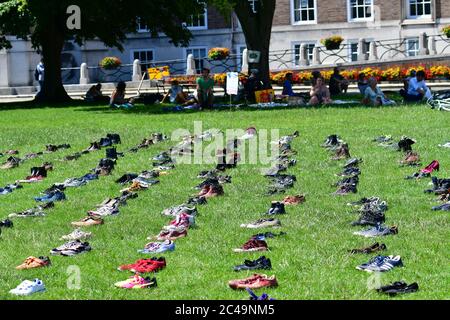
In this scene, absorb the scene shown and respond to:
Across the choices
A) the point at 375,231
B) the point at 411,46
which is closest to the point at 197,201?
the point at 375,231

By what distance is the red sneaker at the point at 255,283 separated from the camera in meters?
11.4

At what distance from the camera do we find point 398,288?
436 inches

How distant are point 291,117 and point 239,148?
6.16m

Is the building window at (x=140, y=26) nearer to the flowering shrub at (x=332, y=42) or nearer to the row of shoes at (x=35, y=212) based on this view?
the flowering shrub at (x=332, y=42)

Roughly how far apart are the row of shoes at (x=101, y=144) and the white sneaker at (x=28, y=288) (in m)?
11.4

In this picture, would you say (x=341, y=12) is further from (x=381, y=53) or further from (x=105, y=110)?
(x=105, y=110)

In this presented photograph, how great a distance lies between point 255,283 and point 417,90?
21.5 m

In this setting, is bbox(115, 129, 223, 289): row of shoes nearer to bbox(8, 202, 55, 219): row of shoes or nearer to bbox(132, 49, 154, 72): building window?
bbox(8, 202, 55, 219): row of shoes

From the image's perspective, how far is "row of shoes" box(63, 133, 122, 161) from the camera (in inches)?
920

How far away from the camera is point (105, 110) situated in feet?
117

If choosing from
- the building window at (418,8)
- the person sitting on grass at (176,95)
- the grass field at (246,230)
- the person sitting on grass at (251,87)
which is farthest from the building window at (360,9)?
the grass field at (246,230)

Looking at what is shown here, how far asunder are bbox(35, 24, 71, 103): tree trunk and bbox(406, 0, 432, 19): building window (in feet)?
69.8

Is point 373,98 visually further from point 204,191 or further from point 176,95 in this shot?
point 204,191
